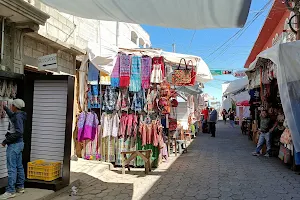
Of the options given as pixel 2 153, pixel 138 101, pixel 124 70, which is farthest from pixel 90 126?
pixel 2 153

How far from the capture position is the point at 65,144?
5.46m

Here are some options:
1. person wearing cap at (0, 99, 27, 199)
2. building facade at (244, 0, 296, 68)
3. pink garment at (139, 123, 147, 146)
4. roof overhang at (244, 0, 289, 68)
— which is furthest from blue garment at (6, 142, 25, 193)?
roof overhang at (244, 0, 289, 68)

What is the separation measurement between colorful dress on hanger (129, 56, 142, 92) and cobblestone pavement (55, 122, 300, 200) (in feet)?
7.54

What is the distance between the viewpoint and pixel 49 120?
18.9ft

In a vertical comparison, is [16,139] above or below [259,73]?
below

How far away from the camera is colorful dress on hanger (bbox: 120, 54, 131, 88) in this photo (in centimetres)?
776

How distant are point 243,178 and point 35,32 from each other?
5.79 m

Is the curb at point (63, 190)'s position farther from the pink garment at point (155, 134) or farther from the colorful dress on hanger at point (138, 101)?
the colorful dress on hanger at point (138, 101)

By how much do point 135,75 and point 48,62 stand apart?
263cm

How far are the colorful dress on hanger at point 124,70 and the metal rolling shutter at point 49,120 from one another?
2293mm

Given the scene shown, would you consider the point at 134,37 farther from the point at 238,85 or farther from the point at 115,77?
the point at 115,77

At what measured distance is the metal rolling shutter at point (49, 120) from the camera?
5.66m

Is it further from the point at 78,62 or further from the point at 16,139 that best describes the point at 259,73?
the point at 16,139

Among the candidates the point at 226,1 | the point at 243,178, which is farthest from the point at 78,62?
the point at 226,1
